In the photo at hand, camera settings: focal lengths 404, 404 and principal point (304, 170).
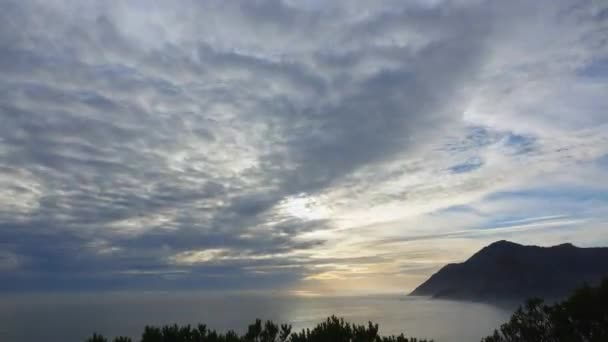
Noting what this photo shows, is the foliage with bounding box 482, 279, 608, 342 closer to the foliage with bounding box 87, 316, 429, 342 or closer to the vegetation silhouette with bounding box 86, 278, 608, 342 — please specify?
the vegetation silhouette with bounding box 86, 278, 608, 342

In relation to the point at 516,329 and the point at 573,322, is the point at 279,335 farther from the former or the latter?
the point at 516,329

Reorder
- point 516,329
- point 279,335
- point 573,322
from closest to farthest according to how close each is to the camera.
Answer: point 279,335 < point 573,322 < point 516,329

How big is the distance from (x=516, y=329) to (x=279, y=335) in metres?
22.6

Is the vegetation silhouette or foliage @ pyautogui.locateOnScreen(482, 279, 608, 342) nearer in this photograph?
the vegetation silhouette

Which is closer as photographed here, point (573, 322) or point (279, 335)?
point (279, 335)

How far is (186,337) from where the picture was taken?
22.1 meters

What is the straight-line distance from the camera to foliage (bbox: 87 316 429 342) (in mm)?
19828

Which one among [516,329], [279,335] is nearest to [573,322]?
[516,329]

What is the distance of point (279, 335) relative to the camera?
73.4 ft

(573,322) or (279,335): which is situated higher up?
(279,335)

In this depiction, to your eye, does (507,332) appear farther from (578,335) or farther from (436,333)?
(436,333)

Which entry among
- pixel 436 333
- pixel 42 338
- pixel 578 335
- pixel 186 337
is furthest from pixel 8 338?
pixel 578 335

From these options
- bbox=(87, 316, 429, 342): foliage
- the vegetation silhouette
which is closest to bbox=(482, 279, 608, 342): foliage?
the vegetation silhouette

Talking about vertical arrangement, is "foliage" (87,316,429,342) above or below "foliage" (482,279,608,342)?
above
